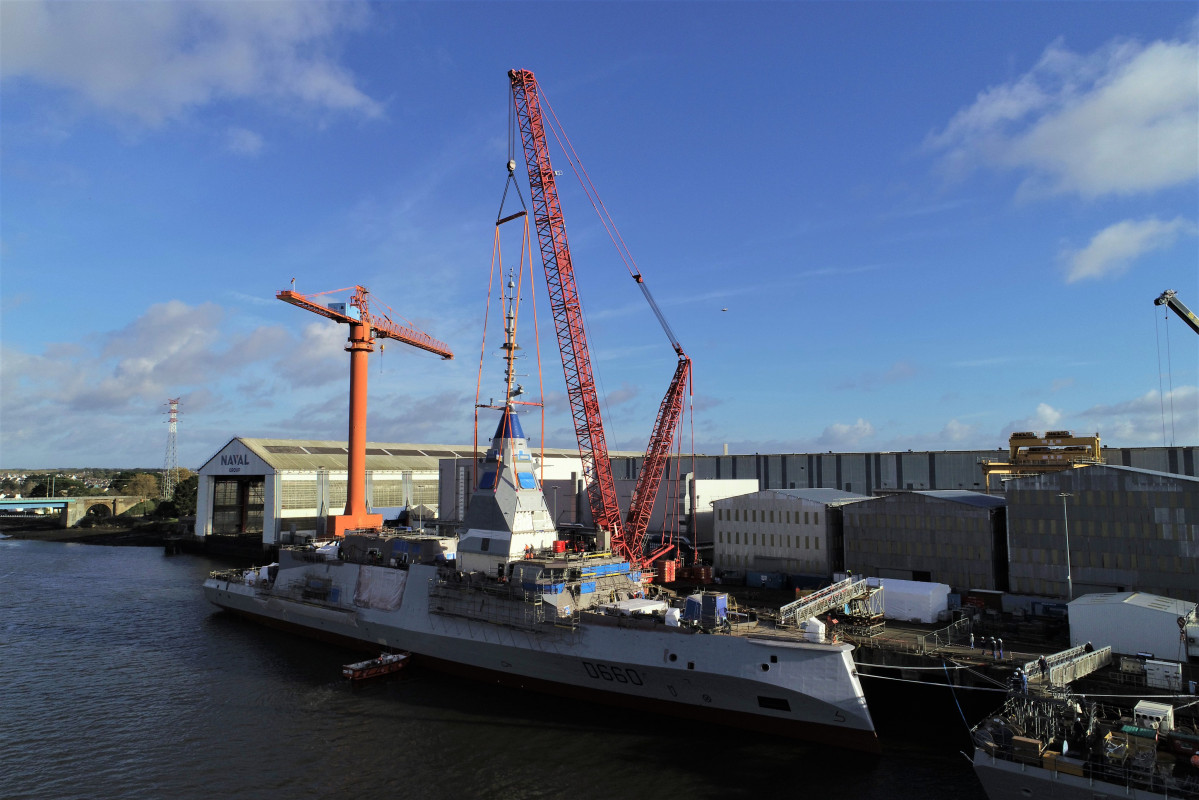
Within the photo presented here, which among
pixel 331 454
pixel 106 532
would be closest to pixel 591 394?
pixel 331 454

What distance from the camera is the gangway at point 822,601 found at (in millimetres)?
28672

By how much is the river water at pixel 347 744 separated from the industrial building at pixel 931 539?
16300 mm

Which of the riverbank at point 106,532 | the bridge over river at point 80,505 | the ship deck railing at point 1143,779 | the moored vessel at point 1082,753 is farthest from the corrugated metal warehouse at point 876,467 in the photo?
the bridge over river at point 80,505

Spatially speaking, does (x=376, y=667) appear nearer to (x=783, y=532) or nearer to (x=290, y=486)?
(x=783, y=532)

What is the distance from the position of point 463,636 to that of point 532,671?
386 cm

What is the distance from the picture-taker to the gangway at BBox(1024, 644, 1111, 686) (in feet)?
74.4

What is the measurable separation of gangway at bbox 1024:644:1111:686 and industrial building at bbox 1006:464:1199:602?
762 centimetres

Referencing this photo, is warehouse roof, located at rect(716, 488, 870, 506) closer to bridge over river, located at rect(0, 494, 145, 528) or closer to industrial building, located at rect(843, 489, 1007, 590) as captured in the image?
industrial building, located at rect(843, 489, 1007, 590)

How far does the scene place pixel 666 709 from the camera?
26000mm

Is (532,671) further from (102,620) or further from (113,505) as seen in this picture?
(113,505)

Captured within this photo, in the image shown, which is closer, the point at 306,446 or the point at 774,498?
the point at 774,498

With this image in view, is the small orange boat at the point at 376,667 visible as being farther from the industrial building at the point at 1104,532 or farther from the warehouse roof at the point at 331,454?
the warehouse roof at the point at 331,454

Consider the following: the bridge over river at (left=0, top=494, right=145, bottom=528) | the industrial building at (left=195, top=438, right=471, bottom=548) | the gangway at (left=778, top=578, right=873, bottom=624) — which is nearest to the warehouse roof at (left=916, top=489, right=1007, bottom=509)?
the gangway at (left=778, top=578, right=873, bottom=624)

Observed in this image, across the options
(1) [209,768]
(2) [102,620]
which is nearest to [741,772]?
(1) [209,768]
